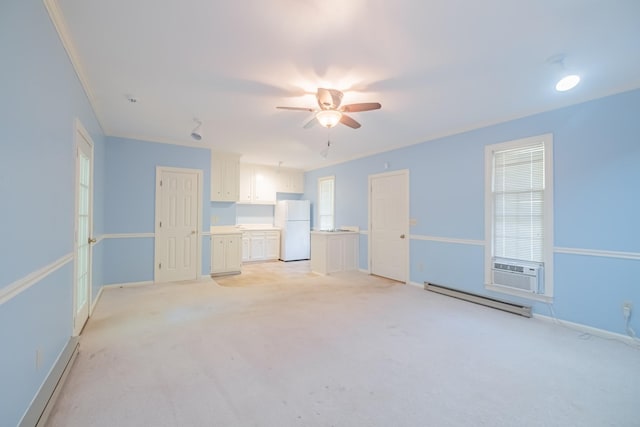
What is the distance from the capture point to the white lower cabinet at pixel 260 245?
7.23m

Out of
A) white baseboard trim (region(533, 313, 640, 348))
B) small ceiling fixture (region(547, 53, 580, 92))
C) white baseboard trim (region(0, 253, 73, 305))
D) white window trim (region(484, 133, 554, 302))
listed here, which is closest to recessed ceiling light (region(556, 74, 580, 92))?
small ceiling fixture (region(547, 53, 580, 92))

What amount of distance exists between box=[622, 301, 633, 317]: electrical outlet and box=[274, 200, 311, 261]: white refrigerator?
5845 millimetres

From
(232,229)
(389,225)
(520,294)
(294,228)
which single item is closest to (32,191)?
(232,229)

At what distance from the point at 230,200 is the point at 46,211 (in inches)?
165

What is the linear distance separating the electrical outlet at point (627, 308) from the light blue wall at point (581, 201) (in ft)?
0.11

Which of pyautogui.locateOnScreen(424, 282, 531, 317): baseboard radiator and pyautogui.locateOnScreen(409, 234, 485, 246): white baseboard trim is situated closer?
pyautogui.locateOnScreen(424, 282, 531, 317): baseboard radiator

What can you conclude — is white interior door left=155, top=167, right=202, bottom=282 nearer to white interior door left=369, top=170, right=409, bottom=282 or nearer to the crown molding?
the crown molding

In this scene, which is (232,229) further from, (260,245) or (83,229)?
(83,229)

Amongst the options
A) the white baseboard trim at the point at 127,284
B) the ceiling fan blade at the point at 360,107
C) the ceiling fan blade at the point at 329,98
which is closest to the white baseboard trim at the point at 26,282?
the ceiling fan blade at the point at 329,98

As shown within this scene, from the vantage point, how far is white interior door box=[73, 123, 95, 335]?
276cm

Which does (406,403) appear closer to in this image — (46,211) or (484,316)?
(484,316)

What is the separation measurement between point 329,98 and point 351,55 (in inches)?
19.8

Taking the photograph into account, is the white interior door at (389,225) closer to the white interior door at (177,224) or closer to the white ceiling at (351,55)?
the white ceiling at (351,55)

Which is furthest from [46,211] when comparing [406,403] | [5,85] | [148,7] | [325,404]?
[406,403]
